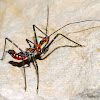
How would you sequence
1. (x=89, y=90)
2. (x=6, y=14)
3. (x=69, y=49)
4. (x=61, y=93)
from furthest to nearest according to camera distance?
(x=6, y=14)
(x=69, y=49)
(x=61, y=93)
(x=89, y=90)

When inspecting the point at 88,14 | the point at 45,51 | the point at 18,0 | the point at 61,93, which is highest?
the point at 18,0

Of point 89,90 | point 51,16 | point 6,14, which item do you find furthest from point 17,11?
point 89,90

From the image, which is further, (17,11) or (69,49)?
(17,11)

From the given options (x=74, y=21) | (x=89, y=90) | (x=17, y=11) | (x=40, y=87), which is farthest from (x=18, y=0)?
(x=89, y=90)

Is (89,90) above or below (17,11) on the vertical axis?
below

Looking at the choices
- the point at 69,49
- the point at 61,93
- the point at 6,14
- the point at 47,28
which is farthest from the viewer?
the point at 6,14

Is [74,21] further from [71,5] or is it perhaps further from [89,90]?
[89,90]
